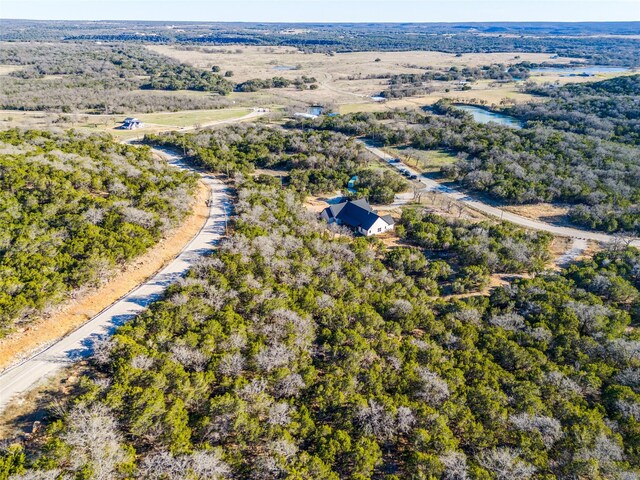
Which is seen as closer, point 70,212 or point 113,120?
point 70,212

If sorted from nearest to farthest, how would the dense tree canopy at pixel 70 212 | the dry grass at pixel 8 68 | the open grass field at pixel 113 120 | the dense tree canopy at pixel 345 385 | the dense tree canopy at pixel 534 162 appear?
the dense tree canopy at pixel 345 385, the dense tree canopy at pixel 70 212, the dense tree canopy at pixel 534 162, the open grass field at pixel 113 120, the dry grass at pixel 8 68

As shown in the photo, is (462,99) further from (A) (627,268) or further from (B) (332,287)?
(B) (332,287)

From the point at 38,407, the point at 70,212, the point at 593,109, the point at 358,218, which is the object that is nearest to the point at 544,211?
the point at 358,218

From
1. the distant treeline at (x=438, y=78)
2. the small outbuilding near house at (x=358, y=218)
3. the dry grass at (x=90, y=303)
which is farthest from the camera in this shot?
the distant treeline at (x=438, y=78)

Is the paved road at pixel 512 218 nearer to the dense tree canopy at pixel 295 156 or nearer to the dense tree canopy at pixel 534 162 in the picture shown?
the dense tree canopy at pixel 534 162

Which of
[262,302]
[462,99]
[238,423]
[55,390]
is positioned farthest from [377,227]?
[462,99]

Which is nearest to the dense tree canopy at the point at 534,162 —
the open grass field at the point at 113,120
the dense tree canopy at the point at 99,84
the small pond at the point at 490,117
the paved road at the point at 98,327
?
the small pond at the point at 490,117

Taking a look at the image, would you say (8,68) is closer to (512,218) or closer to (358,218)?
(358,218)
